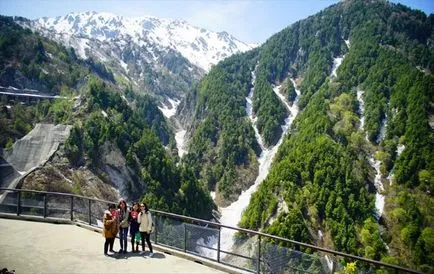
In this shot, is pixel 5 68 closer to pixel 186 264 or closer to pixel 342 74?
pixel 342 74

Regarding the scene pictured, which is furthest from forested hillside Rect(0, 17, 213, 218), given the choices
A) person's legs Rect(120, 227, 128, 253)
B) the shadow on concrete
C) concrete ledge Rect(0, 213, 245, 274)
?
the shadow on concrete

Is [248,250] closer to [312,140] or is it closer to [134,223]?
[134,223]

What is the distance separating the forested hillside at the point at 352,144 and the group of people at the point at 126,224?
272ft

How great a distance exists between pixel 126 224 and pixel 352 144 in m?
121

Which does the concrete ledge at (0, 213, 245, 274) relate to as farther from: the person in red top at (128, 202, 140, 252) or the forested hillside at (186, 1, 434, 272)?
the forested hillside at (186, 1, 434, 272)

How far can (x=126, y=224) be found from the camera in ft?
59.1

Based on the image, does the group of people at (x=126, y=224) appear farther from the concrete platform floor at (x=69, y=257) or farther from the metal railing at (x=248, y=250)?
the metal railing at (x=248, y=250)

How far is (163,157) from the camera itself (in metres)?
119

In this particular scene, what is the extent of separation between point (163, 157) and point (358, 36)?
116m

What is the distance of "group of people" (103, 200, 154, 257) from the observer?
17.3 metres

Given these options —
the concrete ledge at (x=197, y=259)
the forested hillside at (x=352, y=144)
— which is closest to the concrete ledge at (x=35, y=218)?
the concrete ledge at (x=197, y=259)

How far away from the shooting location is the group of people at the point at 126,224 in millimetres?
17297

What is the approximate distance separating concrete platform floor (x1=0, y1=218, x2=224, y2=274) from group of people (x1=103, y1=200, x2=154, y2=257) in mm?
531

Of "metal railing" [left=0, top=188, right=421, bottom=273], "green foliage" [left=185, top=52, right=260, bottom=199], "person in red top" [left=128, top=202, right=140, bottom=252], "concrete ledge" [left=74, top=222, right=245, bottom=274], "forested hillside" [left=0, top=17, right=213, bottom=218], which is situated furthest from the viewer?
"green foliage" [left=185, top=52, right=260, bottom=199]
